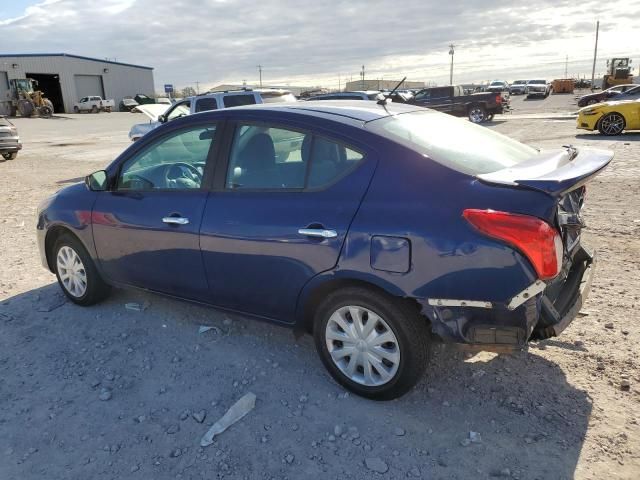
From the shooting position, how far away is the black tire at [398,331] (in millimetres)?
2779

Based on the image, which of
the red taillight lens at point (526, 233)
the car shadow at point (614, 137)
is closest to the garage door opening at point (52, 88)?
the car shadow at point (614, 137)

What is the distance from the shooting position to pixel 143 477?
2.53 meters

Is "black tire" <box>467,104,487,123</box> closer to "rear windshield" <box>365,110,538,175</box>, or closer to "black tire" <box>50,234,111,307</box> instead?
"rear windshield" <box>365,110,538,175</box>

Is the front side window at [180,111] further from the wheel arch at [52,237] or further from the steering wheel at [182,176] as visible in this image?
the steering wheel at [182,176]

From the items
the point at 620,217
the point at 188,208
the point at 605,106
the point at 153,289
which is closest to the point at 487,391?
the point at 188,208

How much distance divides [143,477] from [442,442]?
60.4 inches

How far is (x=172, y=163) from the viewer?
3.95 m

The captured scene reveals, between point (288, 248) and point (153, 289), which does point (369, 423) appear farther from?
point (153, 289)

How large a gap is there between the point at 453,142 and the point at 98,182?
9.12 feet

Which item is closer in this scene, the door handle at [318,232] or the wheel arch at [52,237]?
the door handle at [318,232]

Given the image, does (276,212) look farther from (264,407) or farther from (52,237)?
(52,237)

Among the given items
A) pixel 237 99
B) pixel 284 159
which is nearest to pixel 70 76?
pixel 237 99

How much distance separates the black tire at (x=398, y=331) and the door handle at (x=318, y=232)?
0.33 metres

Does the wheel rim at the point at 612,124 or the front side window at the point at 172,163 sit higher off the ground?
the front side window at the point at 172,163
